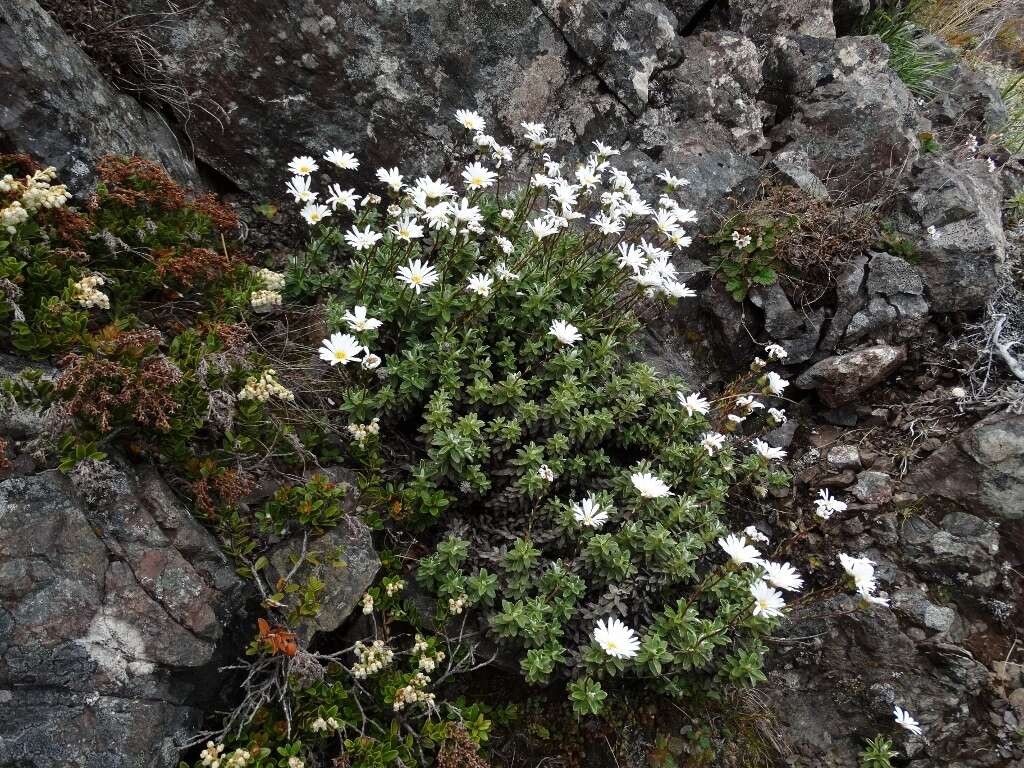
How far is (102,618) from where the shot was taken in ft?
7.82

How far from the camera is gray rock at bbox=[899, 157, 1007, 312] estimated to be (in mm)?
4879

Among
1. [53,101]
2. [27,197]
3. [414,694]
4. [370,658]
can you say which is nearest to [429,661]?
[414,694]

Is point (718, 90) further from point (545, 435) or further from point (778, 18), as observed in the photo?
point (545, 435)

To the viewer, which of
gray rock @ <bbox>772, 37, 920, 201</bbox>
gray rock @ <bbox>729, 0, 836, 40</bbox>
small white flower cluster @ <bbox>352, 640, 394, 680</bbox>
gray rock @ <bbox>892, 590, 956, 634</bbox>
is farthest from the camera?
gray rock @ <bbox>729, 0, 836, 40</bbox>

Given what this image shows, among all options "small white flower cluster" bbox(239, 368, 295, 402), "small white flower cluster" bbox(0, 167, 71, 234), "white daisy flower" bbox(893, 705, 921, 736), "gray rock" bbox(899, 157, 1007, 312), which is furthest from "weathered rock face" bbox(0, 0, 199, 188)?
"gray rock" bbox(899, 157, 1007, 312)

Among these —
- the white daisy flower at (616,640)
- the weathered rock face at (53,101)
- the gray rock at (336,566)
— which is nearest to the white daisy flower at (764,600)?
the white daisy flower at (616,640)

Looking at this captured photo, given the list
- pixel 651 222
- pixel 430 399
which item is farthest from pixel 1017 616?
pixel 430 399

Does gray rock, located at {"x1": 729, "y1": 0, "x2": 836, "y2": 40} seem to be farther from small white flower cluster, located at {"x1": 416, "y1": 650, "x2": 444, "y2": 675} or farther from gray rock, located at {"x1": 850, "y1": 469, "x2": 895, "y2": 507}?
small white flower cluster, located at {"x1": 416, "y1": 650, "x2": 444, "y2": 675}

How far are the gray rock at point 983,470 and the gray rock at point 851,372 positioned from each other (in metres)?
0.62

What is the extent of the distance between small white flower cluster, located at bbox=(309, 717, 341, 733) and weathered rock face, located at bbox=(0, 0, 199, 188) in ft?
9.08

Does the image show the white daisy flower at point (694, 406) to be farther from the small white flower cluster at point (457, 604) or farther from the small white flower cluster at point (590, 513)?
the small white flower cluster at point (457, 604)

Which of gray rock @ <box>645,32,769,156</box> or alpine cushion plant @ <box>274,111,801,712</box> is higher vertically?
gray rock @ <box>645,32,769,156</box>

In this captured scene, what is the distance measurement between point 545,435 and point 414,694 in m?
1.38

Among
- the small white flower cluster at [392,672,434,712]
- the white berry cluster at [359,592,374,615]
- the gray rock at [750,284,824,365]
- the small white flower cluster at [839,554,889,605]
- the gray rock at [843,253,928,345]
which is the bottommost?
the small white flower cluster at [392,672,434,712]
